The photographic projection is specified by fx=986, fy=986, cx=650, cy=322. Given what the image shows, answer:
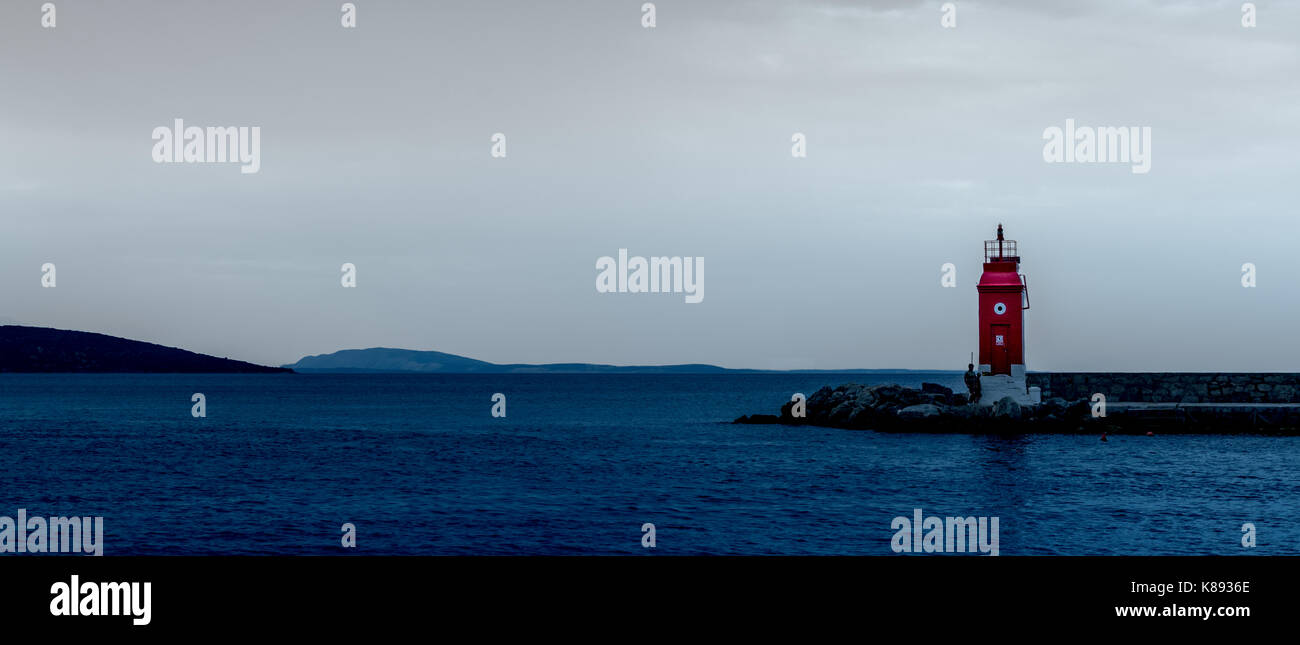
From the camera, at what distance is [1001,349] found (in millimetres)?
43344

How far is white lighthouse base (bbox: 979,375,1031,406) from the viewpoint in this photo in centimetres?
4438

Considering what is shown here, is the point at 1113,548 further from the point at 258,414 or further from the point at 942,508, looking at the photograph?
A: the point at 258,414

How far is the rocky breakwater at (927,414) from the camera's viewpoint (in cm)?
4425

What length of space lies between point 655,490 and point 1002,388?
70.7 feet

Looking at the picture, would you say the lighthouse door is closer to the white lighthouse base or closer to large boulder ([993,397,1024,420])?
the white lighthouse base

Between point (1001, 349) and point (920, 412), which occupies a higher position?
point (1001, 349)

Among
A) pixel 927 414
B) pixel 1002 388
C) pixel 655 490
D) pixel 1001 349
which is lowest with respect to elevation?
pixel 655 490
